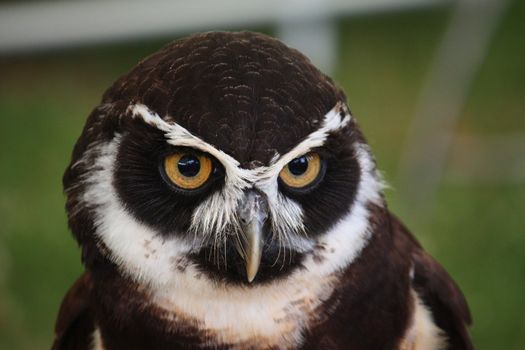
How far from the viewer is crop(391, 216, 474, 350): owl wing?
2297 millimetres

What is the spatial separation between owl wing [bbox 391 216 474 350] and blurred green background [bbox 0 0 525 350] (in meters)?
1.97

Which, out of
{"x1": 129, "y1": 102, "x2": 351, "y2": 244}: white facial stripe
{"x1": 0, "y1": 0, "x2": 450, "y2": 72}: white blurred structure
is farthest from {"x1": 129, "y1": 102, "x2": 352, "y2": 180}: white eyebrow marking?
{"x1": 0, "y1": 0, "x2": 450, "y2": 72}: white blurred structure

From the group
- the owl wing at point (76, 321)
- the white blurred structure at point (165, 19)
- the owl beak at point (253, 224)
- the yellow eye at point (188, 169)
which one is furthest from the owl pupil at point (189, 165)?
the white blurred structure at point (165, 19)

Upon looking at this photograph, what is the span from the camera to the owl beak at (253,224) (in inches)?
74.9

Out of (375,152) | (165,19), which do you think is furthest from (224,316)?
(165,19)

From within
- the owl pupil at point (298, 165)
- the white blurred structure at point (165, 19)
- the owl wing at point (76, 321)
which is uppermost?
Result: the white blurred structure at point (165, 19)

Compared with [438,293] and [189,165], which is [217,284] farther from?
[438,293]

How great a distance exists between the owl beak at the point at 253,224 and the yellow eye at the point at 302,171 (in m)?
0.07

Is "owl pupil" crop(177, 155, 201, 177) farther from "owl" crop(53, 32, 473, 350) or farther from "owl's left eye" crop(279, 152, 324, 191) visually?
"owl's left eye" crop(279, 152, 324, 191)

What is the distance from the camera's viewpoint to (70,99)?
666 cm

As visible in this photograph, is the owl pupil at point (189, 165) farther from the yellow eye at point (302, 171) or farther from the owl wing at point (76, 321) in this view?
the owl wing at point (76, 321)

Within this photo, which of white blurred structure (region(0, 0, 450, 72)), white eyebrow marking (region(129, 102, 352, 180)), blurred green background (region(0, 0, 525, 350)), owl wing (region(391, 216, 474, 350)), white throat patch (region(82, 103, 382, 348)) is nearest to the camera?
white eyebrow marking (region(129, 102, 352, 180))

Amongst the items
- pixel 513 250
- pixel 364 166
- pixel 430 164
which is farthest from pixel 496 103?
pixel 364 166

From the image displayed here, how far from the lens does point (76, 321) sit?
2365 mm
